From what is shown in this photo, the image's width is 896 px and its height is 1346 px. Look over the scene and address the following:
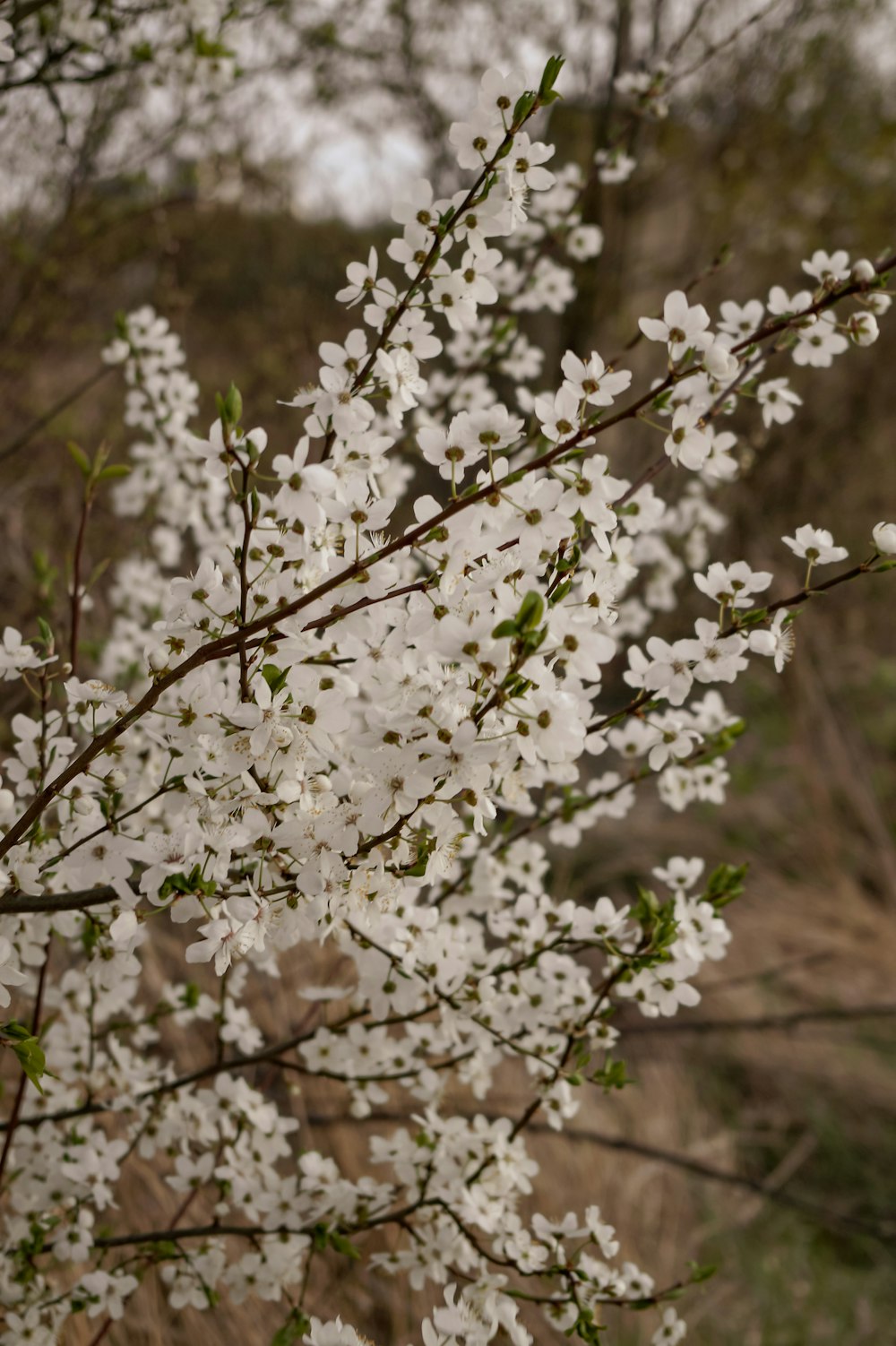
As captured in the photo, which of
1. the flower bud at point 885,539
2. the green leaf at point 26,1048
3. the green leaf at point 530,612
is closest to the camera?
the green leaf at point 530,612

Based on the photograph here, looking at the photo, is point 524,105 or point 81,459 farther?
point 81,459

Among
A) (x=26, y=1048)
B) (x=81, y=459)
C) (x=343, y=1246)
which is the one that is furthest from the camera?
(x=343, y=1246)

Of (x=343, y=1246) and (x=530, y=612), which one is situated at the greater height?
(x=530, y=612)

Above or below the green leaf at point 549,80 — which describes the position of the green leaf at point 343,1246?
below

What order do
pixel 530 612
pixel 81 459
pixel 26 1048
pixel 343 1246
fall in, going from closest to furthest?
pixel 530 612 < pixel 26 1048 < pixel 81 459 < pixel 343 1246

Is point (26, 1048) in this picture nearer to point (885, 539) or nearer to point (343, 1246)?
point (343, 1246)

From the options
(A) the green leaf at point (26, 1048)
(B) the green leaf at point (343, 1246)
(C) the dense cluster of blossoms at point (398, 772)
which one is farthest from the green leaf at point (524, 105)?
(B) the green leaf at point (343, 1246)

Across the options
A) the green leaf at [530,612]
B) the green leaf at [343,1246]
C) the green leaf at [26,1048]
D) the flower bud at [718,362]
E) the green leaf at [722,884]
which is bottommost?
the green leaf at [343,1246]

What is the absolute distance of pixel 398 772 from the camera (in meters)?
0.94

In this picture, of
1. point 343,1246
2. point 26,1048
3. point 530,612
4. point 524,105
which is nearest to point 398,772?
point 530,612

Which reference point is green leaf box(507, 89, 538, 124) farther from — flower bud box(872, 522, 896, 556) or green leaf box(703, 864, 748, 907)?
green leaf box(703, 864, 748, 907)

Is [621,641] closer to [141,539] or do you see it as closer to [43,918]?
[141,539]

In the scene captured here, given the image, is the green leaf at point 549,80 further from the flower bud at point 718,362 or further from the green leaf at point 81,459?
the green leaf at point 81,459

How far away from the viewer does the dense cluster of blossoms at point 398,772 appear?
0.95m
